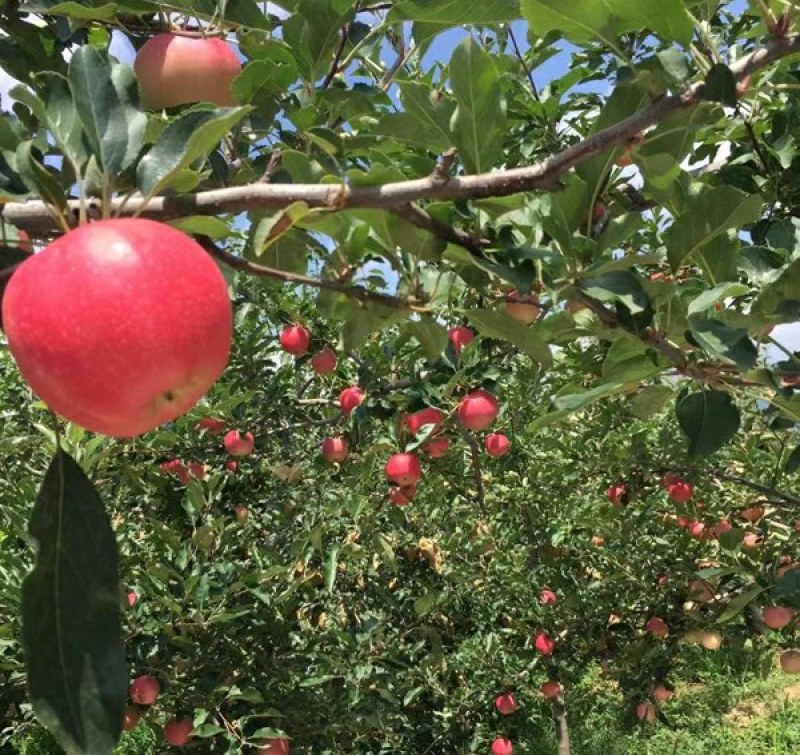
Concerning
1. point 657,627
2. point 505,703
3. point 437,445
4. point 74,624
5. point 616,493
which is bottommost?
point 505,703

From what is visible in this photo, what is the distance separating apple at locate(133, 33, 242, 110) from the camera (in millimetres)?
1266

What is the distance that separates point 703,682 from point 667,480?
3.36 metres

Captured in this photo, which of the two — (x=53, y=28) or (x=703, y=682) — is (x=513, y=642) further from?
(x=53, y=28)

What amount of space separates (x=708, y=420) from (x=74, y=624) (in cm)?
84

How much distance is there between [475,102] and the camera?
878 mm

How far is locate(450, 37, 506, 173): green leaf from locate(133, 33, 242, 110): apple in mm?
527

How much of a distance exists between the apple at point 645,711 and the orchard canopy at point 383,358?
5 centimetres

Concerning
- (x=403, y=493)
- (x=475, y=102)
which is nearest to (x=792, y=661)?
(x=403, y=493)

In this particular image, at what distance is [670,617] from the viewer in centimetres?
351

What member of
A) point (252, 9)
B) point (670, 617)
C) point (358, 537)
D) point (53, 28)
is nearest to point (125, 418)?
point (252, 9)

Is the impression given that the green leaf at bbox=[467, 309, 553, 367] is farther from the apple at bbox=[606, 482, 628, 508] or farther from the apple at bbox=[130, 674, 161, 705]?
the apple at bbox=[606, 482, 628, 508]

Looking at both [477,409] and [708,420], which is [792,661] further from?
[708,420]

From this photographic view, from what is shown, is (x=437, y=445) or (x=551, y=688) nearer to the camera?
(x=437, y=445)

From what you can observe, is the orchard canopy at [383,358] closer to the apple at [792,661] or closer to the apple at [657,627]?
the apple at [657,627]
